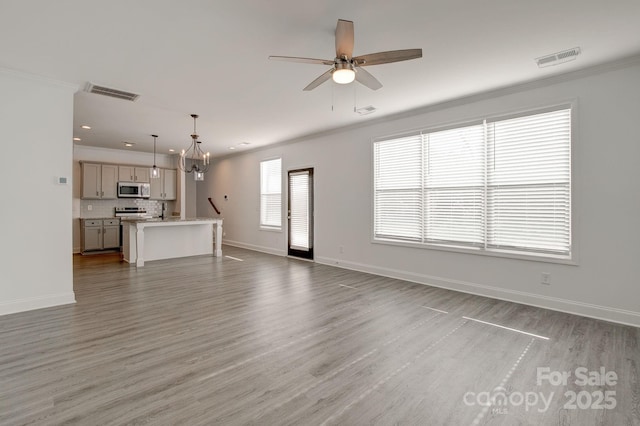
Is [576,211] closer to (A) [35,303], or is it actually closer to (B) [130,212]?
(A) [35,303]

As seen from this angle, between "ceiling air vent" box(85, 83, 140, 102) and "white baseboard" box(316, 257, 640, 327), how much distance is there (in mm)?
4705

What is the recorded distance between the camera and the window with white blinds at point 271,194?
25.6ft

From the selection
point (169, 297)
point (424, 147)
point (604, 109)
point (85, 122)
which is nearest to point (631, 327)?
point (604, 109)

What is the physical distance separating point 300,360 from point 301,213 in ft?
15.8

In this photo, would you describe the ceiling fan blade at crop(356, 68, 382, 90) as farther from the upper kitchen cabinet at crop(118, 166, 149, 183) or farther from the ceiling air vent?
the upper kitchen cabinet at crop(118, 166, 149, 183)

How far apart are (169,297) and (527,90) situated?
551 cm

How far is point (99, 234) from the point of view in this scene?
790cm

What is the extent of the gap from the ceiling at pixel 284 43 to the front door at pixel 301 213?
2.49 m

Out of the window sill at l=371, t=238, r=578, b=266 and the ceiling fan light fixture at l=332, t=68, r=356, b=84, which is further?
the window sill at l=371, t=238, r=578, b=266

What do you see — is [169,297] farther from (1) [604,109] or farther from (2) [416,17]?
(1) [604,109]

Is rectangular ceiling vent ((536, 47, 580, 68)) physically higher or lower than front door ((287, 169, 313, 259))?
higher

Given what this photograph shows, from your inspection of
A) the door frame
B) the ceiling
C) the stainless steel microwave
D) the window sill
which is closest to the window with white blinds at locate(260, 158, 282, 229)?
the door frame

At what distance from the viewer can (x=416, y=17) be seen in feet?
8.32

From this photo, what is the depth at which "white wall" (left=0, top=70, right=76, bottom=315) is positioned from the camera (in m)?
3.50
